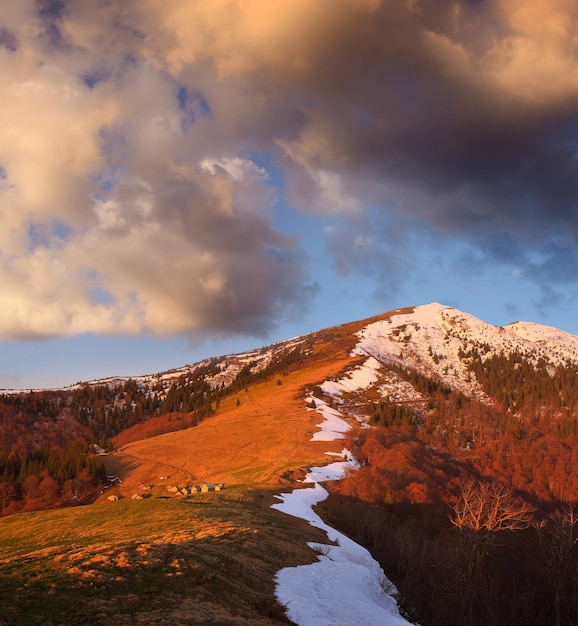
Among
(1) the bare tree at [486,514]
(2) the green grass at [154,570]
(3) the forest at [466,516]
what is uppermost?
(2) the green grass at [154,570]

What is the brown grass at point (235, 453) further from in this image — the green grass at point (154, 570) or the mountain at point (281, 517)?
the green grass at point (154, 570)

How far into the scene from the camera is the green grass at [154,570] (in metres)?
14.8

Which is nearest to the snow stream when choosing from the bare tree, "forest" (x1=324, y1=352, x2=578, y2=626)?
"forest" (x1=324, y1=352, x2=578, y2=626)

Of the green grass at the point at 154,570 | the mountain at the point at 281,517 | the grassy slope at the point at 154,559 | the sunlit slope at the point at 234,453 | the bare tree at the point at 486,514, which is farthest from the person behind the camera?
the sunlit slope at the point at 234,453

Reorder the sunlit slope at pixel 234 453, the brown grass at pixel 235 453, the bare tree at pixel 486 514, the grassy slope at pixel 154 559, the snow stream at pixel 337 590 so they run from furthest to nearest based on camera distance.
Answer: the sunlit slope at pixel 234 453
the brown grass at pixel 235 453
the bare tree at pixel 486 514
the snow stream at pixel 337 590
the grassy slope at pixel 154 559

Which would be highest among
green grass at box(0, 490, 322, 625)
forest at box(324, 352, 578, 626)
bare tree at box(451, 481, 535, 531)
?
green grass at box(0, 490, 322, 625)

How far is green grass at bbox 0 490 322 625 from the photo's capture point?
14.8 metres

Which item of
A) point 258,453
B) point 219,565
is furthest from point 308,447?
point 219,565

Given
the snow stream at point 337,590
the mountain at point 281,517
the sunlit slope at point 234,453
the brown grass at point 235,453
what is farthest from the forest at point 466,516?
the sunlit slope at point 234,453

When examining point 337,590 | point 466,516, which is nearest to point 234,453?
point 466,516

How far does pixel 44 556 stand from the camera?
2178 cm

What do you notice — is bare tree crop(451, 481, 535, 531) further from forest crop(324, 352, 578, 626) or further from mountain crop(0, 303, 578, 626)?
mountain crop(0, 303, 578, 626)

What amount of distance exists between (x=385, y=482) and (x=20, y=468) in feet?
300

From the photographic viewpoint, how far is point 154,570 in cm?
1969
